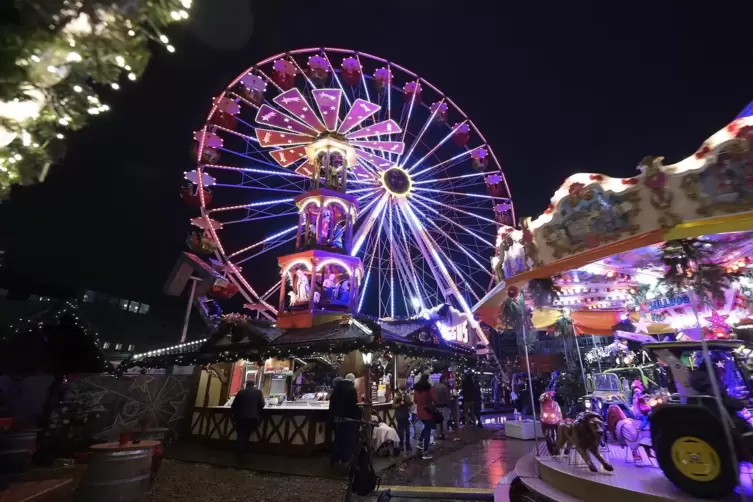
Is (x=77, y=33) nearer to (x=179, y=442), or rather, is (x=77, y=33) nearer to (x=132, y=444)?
(x=132, y=444)

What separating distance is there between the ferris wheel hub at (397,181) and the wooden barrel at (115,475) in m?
13.6

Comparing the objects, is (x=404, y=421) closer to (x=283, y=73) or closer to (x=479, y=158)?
(x=479, y=158)

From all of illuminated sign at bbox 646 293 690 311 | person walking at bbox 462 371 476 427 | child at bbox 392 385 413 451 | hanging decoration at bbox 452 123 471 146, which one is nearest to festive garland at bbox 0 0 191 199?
child at bbox 392 385 413 451

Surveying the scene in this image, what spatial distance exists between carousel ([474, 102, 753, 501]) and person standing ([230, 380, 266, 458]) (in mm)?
5689

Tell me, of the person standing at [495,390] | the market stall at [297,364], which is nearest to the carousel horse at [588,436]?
the market stall at [297,364]

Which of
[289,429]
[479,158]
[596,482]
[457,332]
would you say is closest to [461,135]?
[479,158]

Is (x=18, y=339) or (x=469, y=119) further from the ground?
(x=469, y=119)

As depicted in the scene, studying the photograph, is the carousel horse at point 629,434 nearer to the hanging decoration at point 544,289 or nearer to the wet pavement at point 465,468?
the wet pavement at point 465,468

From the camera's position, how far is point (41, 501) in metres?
3.59

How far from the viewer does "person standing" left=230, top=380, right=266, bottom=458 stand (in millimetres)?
8375

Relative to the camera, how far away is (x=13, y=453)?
15.0ft

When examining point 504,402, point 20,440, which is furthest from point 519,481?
point 504,402

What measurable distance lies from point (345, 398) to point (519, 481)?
125 inches

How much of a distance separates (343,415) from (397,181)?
37.6 feet
